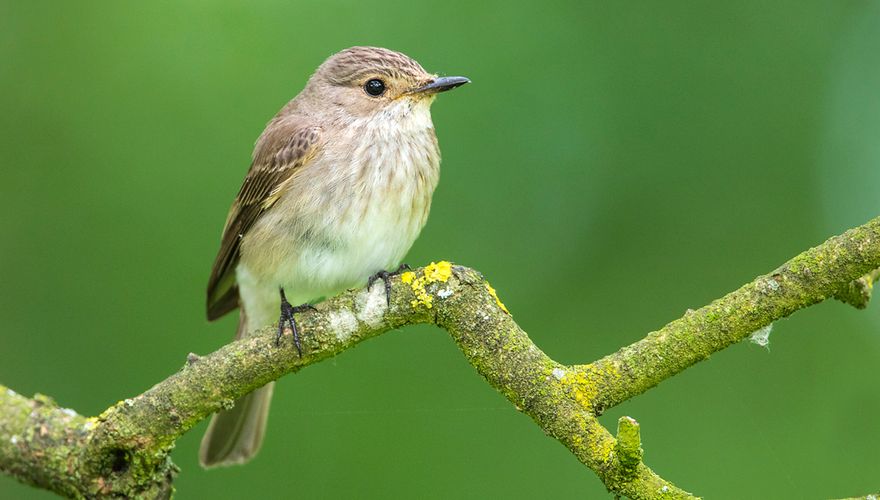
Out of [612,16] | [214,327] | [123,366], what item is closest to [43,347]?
[123,366]

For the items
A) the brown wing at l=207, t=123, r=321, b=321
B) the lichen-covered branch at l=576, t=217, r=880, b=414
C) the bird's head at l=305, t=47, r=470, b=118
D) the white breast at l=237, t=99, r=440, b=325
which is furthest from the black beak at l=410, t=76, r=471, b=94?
the lichen-covered branch at l=576, t=217, r=880, b=414

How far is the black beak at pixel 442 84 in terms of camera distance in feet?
14.6

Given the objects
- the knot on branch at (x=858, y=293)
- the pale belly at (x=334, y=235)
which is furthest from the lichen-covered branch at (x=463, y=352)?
the pale belly at (x=334, y=235)

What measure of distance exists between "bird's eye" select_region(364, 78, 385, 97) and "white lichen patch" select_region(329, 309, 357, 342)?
1766 millimetres

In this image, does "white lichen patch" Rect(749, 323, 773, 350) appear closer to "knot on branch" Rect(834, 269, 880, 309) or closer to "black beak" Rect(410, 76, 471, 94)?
"knot on branch" Rect(834, 269, 880, 309)

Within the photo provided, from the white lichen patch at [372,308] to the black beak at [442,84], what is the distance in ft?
5.21

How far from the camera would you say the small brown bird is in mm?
4273

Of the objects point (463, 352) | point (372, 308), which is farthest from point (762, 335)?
point (372, 308)

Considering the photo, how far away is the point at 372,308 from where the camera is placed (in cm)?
312

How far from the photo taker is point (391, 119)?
4.53 meters

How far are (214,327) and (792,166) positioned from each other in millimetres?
3238

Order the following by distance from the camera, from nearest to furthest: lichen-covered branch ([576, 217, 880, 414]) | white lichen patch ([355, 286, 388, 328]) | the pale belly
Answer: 1. lichen-covered branch ([576, 217, 880, 414])
2. white lichen patch ([355, 286, 388, 328])
3. the pale belly

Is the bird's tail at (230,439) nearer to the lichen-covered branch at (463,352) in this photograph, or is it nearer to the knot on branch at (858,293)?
the lichen-covered branch at (463,352)

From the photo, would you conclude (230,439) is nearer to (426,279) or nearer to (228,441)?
(228,441)
